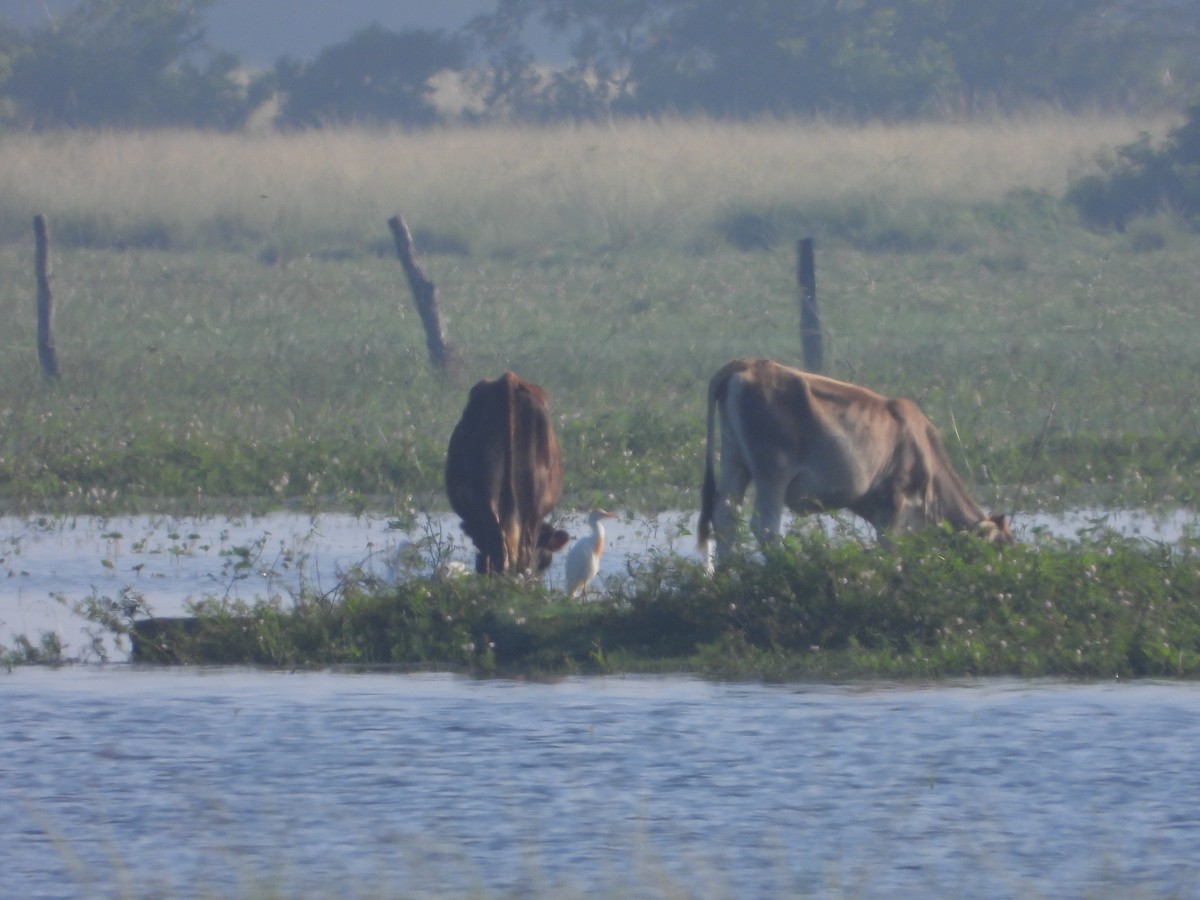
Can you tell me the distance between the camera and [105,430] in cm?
1513

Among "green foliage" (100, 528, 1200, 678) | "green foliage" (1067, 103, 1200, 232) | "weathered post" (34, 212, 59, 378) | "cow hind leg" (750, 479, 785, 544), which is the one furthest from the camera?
"green foliage" (1067, 103, 1200, 232)

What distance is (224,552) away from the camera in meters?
10.1

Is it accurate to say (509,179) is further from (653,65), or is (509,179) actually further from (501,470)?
(501,470)

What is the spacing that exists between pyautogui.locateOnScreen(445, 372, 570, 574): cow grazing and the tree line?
1085 inches

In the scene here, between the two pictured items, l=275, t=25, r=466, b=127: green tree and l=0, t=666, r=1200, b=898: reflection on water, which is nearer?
l=0, t=666, r=1200, b=898: reflection on water

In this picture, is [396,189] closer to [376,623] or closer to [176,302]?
[176,302]

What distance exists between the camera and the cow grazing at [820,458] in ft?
32.8

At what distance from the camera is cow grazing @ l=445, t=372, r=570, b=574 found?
9828mm

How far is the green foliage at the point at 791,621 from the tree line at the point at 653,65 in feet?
93.9

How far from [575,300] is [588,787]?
16.3m

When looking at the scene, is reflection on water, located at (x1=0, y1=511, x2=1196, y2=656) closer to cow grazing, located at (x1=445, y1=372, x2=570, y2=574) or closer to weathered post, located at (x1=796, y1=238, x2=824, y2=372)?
cow grazing, located at (x1=445, y1=372, x2=570, y2=574)

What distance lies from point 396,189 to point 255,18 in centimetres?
Result: 5692

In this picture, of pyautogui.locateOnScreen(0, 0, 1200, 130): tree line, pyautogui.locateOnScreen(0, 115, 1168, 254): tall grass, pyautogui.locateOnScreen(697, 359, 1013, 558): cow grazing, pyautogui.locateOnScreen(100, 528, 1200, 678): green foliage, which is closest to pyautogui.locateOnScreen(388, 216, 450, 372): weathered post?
pyautogui.locateOnScreen(697, 359, 1013, 558): cow grazing

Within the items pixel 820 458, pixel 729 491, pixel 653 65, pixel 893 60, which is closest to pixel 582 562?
pixel 729 491
